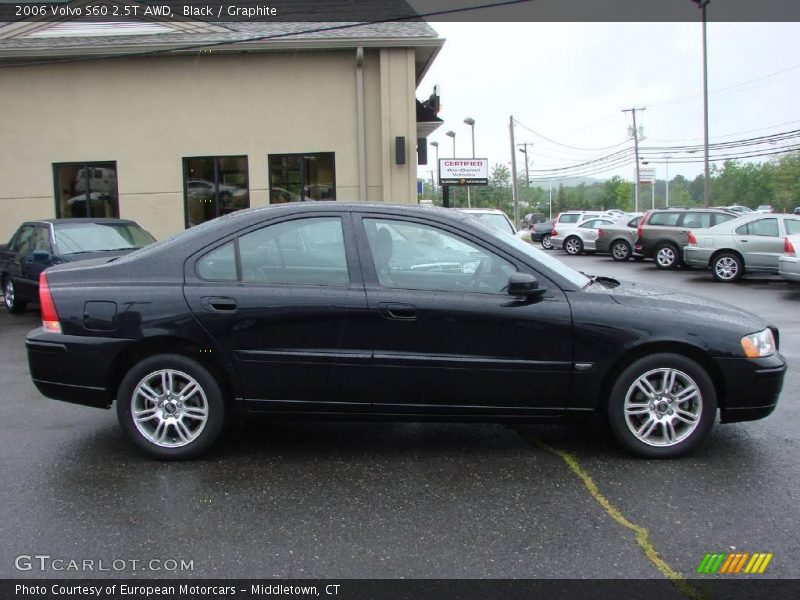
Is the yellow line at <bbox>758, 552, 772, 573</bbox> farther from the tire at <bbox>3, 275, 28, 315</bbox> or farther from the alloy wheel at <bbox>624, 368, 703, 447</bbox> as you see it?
the tire at <bbox>3, 275, 28, 315</bbox>

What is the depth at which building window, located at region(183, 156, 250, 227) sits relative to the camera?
1563 centimetres

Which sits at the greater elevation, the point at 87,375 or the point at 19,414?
the point at 87,375

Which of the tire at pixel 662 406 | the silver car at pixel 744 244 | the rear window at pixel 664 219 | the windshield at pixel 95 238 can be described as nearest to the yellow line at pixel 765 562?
the tire at pixel 662 406

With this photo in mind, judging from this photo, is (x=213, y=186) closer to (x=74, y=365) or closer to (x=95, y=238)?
(x=95, y=238)

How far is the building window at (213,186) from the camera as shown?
51.3 ft

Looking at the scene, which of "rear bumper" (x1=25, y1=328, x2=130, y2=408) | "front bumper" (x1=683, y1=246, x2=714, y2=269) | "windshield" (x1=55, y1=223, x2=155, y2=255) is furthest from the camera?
"front bumper" (x1=683, y1=246, x2=714, y2=269)

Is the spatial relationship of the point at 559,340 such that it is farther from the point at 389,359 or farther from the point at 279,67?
the point at 279,67

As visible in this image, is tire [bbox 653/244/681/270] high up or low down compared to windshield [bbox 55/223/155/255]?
down

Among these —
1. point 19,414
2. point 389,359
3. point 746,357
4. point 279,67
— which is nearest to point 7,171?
point 279,67

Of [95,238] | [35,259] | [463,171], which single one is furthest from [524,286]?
[463,171]

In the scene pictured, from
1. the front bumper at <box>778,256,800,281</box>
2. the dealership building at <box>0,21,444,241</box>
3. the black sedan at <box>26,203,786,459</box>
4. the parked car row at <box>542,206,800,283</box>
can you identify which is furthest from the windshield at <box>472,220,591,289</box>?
the dealership building at <box>0,21,444,241</box>

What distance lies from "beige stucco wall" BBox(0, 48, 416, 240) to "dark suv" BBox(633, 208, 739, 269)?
8002 mm

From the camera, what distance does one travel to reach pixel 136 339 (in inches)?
170

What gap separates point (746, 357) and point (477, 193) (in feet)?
249
